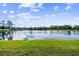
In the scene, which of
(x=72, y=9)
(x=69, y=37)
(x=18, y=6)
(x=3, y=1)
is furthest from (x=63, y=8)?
(x=3, y=1)

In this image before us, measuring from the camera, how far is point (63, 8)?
2.83m

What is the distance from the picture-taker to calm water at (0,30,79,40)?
2.83 meters

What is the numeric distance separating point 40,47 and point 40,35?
0.16 m

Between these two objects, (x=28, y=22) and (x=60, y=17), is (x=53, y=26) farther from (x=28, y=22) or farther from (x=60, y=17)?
(x=28, y=22)

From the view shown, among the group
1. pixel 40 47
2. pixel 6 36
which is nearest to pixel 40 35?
pixel 40 47

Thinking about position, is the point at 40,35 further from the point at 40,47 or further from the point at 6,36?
the point at 6,36

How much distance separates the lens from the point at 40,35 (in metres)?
2.83

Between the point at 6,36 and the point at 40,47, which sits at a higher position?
the point at 6,36

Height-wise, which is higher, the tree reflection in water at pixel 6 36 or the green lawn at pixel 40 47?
the tree reflection in water at pixel 6 36

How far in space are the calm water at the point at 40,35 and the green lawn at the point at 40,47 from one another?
42 millimetres

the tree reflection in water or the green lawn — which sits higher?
the tree reflection in water

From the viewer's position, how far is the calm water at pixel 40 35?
2.83 meters

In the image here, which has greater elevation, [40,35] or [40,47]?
[40,35]

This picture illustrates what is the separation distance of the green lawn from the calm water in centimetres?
4
